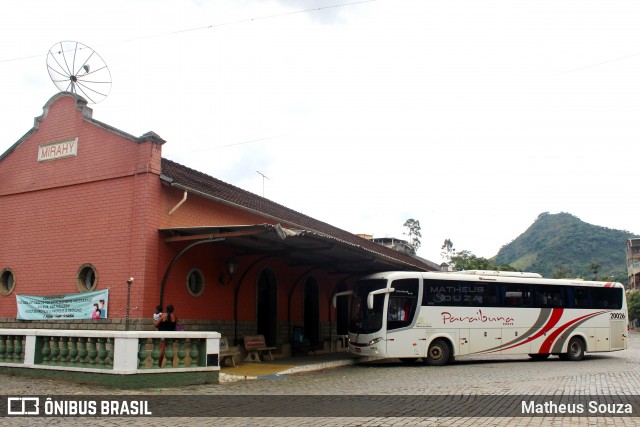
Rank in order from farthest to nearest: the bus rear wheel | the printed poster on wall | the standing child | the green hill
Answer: the green hill < the bus rear wheel < the printed poster on wall < the standing child

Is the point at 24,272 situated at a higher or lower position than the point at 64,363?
higher

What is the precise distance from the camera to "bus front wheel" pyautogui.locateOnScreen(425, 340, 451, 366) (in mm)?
17719

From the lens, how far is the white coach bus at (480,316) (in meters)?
17.5

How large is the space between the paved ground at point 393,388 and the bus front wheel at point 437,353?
0.44 m

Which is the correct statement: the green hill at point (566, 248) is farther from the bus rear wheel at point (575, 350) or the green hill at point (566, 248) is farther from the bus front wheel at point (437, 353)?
the bus front wheel at point (437, 353)

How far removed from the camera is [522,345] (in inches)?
768

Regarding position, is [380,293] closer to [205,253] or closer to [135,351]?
[205,253]

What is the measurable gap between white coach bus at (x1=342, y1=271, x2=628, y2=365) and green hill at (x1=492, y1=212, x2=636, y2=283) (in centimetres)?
9212

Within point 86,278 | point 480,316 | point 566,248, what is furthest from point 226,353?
point 566,248

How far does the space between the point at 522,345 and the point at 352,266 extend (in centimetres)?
621

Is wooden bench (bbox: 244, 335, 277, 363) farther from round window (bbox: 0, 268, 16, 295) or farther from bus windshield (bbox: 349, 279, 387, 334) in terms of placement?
round window (bbox: 0, 268, 16, 295)

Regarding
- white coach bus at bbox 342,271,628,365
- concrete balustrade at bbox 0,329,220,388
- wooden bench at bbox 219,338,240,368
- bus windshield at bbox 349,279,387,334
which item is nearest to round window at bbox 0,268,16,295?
concrete balustrade at bbox 0,329,220,388

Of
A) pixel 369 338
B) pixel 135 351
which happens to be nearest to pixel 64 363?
pixel 135 351

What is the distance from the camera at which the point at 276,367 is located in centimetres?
1532
